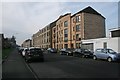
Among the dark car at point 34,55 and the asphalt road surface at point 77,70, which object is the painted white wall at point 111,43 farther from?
the asphalt road surface at point 77,70

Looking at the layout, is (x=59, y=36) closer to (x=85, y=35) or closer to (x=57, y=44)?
(x=57, y=44)

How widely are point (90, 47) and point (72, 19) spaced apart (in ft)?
76.9

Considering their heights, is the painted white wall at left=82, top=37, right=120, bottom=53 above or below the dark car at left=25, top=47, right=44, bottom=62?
above

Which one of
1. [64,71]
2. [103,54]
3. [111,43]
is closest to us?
[64,71]

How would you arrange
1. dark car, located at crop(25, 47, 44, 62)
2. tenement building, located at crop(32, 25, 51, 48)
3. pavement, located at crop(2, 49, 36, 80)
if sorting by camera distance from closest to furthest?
pavement, located at crop(2, 49, 36, 80) < dark car, located at crop(25, 47, 44, 62) < tenement building, located at crop(32, 25, 51, 48)

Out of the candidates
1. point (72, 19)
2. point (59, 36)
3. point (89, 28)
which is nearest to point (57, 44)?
point (59, 36)

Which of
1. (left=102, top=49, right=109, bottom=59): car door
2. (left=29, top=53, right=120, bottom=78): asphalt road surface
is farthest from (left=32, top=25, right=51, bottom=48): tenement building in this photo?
(left=29, top=53, right=120, bottom=78): asphalt road surface

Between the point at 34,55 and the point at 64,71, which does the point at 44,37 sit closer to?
the point at 34,55

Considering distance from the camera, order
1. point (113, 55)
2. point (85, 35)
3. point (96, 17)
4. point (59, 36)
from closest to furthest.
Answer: point (113, 55) < point (85, 35) < point (96, 17) < point (59, 36)

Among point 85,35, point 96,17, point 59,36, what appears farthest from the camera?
point 59,36

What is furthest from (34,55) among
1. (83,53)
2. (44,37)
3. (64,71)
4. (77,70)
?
(44,37)

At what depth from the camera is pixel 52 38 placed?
10456 centimetres

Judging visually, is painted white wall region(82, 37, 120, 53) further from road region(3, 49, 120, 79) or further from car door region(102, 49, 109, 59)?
road region(3, 49, 120, 79)

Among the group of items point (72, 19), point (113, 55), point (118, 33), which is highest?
point (72, 19)
